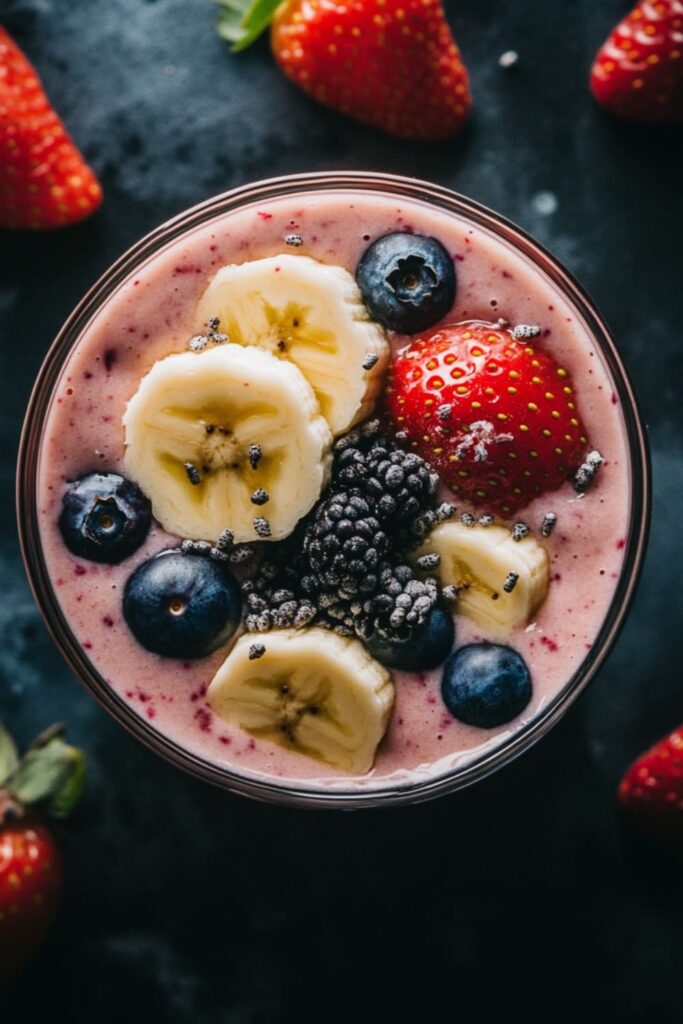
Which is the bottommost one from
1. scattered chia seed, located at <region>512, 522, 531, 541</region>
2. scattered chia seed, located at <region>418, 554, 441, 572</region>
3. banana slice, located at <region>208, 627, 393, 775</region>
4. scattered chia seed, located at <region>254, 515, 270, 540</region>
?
banana slice, located at <region>208, 627, 393, 775</region>

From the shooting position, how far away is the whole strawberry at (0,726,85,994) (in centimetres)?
235

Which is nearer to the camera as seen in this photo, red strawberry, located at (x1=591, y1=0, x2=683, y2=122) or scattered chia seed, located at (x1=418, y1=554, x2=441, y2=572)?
scattered chia seed, located at (x1=418, y1=554, x2=441, y2=572)

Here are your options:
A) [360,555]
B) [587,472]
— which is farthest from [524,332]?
[360,555]

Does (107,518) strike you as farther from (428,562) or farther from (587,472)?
(587,472)

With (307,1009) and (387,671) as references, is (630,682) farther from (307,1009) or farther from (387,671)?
(307,1009)

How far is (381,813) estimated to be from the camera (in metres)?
2.48

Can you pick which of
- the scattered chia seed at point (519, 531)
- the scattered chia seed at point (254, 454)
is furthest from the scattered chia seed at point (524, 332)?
the scattered chia seed at point (254, 454)

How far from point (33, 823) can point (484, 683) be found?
1.21 metres

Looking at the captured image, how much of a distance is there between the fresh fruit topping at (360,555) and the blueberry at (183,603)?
49 millimetres

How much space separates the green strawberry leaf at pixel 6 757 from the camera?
7.82 feet

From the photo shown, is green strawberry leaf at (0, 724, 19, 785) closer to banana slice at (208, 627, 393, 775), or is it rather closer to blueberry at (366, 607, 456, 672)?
banana slice at (208, 627, 393, 775)

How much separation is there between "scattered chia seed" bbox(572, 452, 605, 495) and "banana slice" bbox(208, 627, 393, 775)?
496 millimetres

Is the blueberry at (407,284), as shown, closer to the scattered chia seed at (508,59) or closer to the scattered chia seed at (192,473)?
the scattered chia seed at (192,473)

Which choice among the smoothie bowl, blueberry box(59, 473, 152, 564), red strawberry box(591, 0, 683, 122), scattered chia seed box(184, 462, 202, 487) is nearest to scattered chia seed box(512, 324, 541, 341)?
the smoothie bowl
